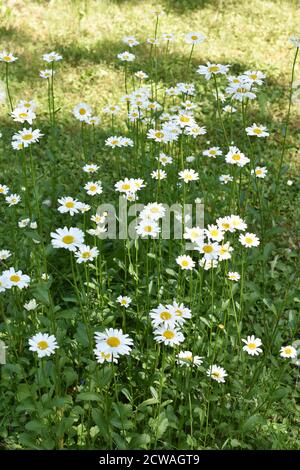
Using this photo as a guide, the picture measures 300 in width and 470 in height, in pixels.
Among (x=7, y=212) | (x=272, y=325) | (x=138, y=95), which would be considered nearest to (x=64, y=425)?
(x=272, y=325)

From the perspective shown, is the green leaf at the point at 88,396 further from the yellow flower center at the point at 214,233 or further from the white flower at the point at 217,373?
the yellow flower center at the point at 214,233

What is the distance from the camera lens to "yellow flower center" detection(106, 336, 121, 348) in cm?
175

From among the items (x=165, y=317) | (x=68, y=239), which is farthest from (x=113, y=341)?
(x=68, y=239)

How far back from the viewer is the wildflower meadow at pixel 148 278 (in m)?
2.00

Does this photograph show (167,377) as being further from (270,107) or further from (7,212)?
(270,107)

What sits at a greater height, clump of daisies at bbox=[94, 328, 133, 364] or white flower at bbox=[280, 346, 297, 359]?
clump of daisies at bbox=[94, 328, 133, 364]

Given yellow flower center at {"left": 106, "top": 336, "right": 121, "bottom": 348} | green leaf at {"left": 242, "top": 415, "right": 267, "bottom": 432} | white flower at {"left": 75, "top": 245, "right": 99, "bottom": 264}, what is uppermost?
white flower at {"left": 75, "top": 245, "right": 99, "bottom": 264}

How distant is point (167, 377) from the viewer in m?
2.27

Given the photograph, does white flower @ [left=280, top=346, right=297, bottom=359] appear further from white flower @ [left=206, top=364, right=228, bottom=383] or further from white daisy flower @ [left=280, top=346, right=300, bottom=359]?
white flower @ [left=206, top=364, right=228, bottom=383]

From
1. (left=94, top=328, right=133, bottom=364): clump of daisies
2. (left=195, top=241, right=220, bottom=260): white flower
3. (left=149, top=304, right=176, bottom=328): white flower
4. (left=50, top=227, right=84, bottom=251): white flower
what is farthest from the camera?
(left=195, top=241, right=220, bottom=260): white flower

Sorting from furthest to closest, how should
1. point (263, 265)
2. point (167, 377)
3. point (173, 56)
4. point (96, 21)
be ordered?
point (96, 21) → point (173, 56) → point (263, 265) → point (167, 377)

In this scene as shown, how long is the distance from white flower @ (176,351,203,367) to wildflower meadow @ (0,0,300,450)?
0.01 meters

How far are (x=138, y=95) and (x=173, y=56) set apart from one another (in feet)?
7.39

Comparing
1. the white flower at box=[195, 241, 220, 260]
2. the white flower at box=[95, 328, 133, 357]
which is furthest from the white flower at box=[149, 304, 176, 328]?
the white flower at box=[195, 241, 220, 260]
